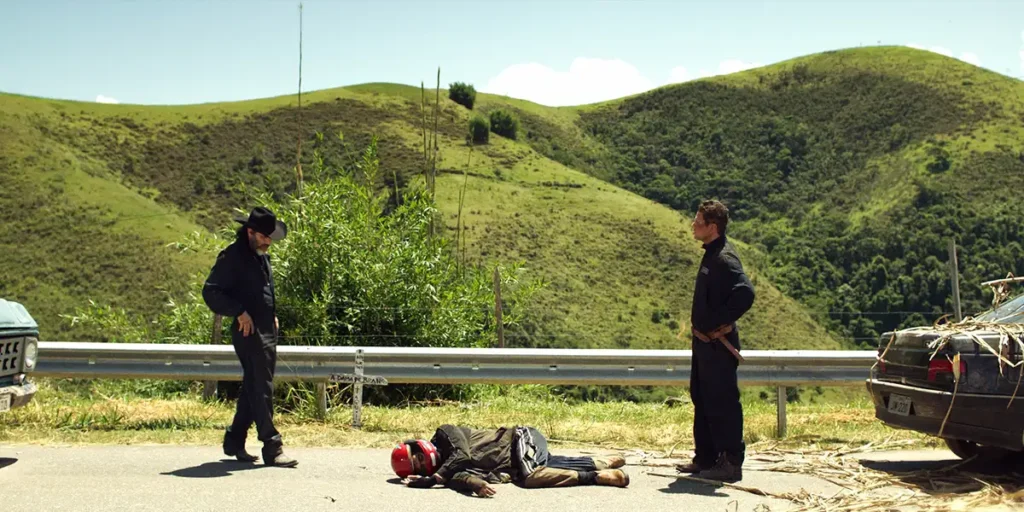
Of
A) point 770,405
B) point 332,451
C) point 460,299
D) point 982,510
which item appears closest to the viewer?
point 982,510

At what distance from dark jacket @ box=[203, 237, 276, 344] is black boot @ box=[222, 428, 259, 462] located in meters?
0.72

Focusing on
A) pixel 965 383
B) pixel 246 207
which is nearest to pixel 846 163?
pixel 246 207

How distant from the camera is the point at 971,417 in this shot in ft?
21.5

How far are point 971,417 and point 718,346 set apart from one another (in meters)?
1.72

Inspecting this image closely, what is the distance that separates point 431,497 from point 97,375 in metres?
4.46

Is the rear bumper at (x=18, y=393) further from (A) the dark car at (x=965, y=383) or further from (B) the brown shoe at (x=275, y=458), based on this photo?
(A) the dark car at (x=965, y=383)

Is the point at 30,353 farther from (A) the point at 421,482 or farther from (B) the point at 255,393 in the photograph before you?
(A) the point at 421,482

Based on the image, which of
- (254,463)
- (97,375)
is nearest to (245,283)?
(254,463)

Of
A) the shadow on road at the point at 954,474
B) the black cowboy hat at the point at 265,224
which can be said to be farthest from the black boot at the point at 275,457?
the shadow on road at the point at 954,474

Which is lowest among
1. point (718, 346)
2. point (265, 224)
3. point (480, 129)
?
point (718, 346)

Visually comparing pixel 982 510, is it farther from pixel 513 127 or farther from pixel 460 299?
pixel 513 127

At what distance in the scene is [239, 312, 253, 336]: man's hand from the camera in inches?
275

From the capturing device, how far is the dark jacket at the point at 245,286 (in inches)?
279

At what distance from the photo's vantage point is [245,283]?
7.14 m
